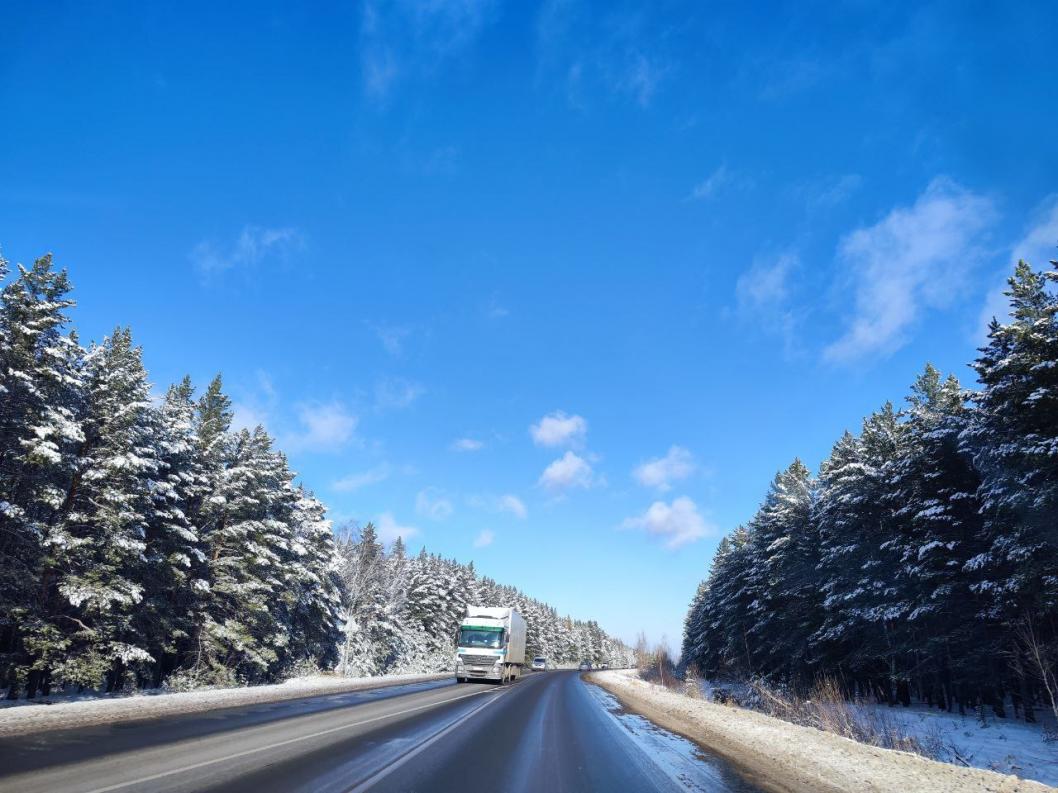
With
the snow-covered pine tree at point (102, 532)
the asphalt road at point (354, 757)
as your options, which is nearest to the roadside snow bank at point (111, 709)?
the asphalt road at point (354, 757)

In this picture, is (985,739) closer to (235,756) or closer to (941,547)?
(941,547)

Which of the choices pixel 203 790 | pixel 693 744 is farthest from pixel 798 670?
pixel 203 790

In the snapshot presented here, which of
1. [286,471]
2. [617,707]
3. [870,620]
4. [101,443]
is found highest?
[286,471]

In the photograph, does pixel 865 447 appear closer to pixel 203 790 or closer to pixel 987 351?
pixel 987 351

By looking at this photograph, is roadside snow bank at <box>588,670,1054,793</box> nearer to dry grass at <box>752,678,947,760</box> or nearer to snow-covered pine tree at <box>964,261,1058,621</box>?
dry grass at <box>752,678,947,760</box>

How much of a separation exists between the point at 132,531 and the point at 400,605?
47.5 meters

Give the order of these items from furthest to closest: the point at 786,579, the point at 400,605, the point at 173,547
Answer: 1. the point at 400,605
2. the point at 786,579
3. the point at 173,547

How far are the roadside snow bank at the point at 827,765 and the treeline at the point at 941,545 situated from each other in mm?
8820

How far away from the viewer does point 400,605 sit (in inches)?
2504

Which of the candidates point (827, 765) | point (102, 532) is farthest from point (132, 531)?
point (827, 765)

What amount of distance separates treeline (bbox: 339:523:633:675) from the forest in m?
9.15

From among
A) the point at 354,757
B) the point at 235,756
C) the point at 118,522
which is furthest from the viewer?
the point at 118,522

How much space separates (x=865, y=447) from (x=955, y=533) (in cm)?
871

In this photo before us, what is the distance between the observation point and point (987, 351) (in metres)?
20.4
